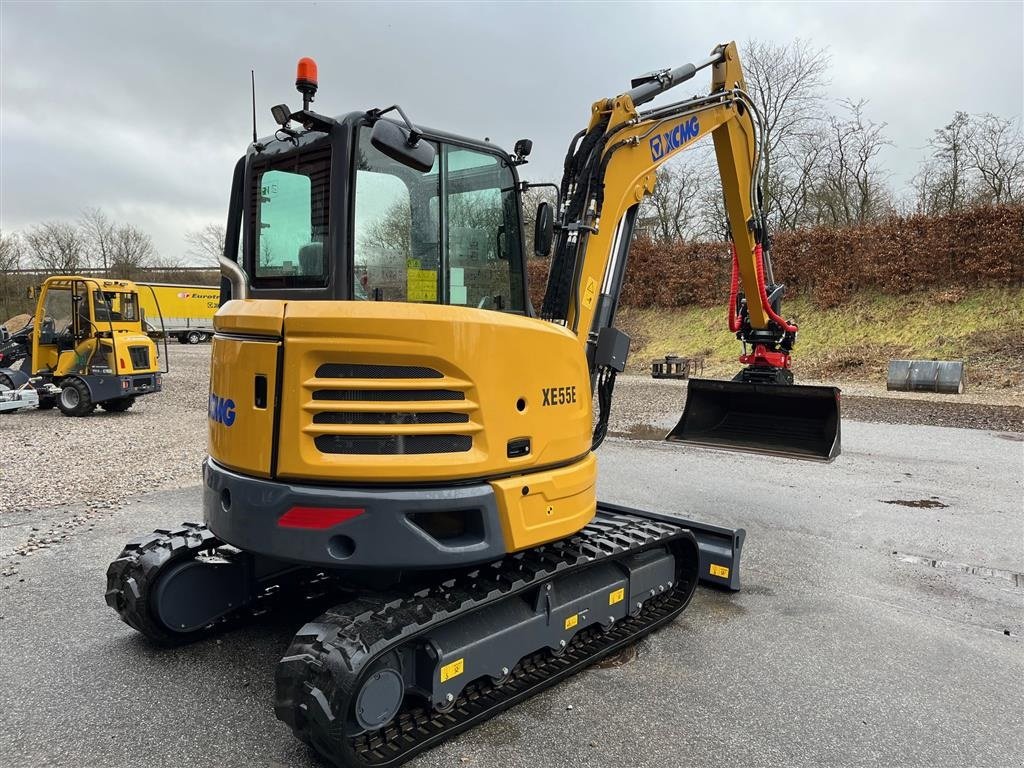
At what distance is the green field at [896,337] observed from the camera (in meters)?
17.3

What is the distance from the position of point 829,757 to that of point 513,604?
1.54 m

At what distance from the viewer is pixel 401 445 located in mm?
2959

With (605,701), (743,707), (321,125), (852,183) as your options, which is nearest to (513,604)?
(605,701)

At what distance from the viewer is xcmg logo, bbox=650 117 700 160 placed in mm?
4773

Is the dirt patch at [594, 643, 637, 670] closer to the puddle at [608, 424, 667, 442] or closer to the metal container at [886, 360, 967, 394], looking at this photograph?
the puddle at [608, 424, 667, 442]

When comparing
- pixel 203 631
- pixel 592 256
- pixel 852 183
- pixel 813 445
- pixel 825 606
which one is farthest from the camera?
pixel 852 183

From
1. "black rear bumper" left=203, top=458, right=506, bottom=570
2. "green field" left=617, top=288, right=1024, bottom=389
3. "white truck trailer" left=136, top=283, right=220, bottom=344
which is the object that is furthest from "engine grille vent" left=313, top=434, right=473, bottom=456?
"white truck trailer" left=136, top=283, right=220, bottom=344

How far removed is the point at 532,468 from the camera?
336 cm

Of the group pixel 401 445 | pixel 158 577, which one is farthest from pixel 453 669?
pixel 158 577

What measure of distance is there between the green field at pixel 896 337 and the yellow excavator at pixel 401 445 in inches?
641

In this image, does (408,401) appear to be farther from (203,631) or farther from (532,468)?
(203,631)

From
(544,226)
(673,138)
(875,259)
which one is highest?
(875,259)

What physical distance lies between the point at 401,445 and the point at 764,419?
5536mm

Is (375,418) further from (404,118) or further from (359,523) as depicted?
(404,118)
